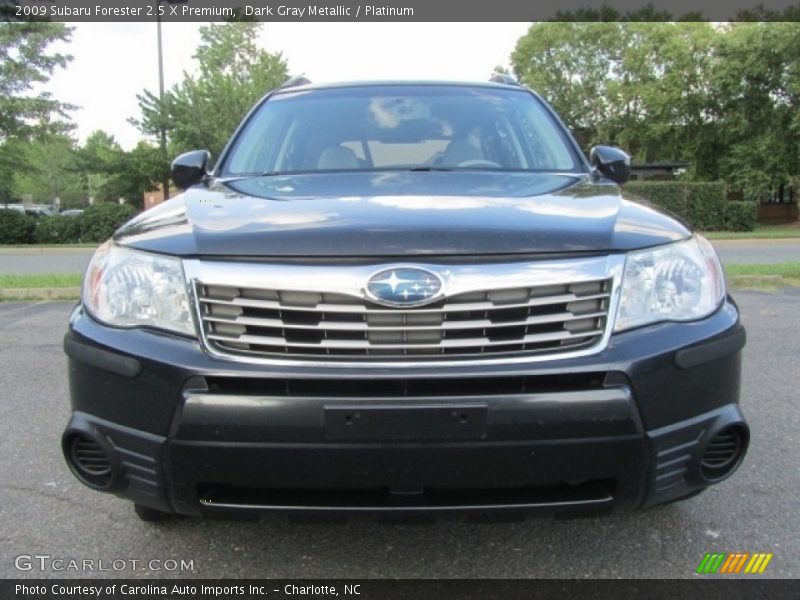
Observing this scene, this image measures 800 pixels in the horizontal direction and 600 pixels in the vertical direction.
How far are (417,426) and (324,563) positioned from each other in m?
0.89

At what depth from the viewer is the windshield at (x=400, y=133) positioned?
322 cm

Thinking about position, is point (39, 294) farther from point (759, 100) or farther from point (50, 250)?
point (759, 100)

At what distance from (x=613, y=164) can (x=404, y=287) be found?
5.51 feet

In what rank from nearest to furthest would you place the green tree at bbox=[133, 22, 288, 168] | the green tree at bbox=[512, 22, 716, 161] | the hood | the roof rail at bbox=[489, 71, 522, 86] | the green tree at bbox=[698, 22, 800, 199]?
the hood → the roof rail at bbox=[489, 71, 522, 86] → the green tree at bbox=[133, 22, 288, 168] → the green tree at bbox=[698, 22, 800, 199] → the green tree at bbox=[512, 22, 716, 161]

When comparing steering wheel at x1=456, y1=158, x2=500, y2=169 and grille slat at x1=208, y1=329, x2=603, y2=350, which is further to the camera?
steering wheel at x1=456, y1=158, x2=500, y2=169

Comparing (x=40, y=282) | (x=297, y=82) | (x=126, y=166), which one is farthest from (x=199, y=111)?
(x=297, y=82)

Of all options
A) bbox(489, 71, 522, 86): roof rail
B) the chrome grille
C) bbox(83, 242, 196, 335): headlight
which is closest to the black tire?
bbox(83, 242, 196, 335): headlight

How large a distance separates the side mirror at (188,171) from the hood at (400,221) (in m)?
0.52

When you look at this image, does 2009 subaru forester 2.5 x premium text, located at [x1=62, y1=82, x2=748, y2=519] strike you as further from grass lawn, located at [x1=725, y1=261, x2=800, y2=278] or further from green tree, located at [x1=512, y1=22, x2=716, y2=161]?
green tree, located at [x1=512, y1=22, x2=716, y2=161]

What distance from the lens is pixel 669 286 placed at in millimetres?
2088

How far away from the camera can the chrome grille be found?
75.7 inches

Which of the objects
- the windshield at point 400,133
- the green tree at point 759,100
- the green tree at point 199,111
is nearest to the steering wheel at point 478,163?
the windshield at point 400,133

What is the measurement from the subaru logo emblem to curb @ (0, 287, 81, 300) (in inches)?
294

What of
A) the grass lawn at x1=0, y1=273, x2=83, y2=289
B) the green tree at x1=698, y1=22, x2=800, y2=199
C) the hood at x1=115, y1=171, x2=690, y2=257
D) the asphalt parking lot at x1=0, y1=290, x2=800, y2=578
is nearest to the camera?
the hood at x1=115, y1=171, x2=690, y2=257
